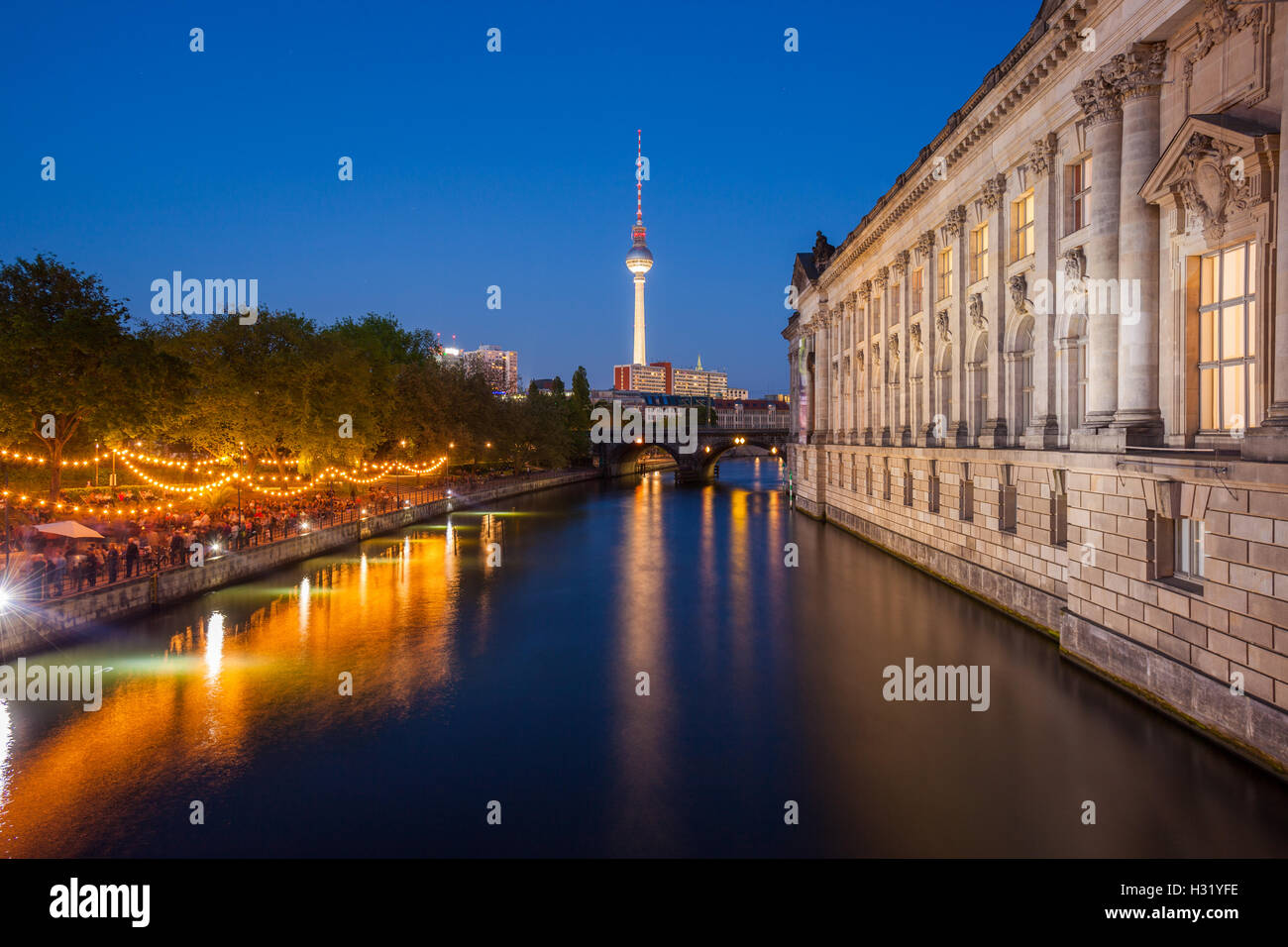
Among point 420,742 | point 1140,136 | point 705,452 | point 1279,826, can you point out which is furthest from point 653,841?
point 705,452

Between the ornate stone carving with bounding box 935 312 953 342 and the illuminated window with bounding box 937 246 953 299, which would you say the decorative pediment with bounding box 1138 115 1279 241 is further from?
the illuminated window with bounding box 937 246 953 299

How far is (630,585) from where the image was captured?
106 feet

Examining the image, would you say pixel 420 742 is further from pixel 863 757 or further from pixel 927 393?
pixel 927 393

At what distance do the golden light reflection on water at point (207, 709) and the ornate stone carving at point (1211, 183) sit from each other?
1845cm

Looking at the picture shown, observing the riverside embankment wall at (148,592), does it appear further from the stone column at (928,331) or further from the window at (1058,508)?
the stone column at (928,331)

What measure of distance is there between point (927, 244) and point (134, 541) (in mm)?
34142

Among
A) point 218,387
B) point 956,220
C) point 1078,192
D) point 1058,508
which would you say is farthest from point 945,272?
point 218,387

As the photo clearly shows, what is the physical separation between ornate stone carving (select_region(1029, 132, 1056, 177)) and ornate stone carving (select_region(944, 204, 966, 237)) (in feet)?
23.1

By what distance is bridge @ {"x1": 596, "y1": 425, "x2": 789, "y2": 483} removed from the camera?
355 ft

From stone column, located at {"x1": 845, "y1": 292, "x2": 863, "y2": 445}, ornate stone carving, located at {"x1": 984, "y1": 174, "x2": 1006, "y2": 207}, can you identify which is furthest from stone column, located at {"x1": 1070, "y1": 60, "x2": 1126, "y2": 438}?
stone column, located at {"x1": 845, "y1": 292, "x2": 863, "y2": 445}

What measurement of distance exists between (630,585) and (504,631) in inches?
361

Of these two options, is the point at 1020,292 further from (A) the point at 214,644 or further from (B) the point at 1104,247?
(A) the point at 214,644

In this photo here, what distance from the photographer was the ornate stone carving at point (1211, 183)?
550 inches
